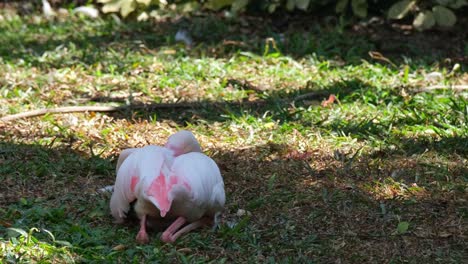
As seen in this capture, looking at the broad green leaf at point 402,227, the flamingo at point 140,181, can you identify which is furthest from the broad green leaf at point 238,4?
the broad green leaf at point 402,227

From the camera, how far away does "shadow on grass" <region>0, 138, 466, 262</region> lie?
3.47m

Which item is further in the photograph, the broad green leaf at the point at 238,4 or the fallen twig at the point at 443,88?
the broad green leaf at the point at 238,4

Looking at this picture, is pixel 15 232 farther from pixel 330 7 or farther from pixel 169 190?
pixel 330 7

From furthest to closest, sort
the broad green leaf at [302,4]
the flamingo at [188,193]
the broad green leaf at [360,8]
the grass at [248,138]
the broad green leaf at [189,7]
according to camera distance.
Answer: the broad green leaf at [189,7] < the broad green leaf at [360,8] < the broad green leaf at [302,4] < the grass at [248,138] < the flamingo at [188,193]

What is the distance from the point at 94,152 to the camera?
4609 mm

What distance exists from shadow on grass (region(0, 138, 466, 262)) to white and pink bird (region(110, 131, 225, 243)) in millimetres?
72

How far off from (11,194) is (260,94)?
2085mm

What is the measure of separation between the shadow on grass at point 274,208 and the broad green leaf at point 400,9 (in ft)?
7.70

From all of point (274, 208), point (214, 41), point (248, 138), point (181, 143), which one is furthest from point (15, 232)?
point (214, 41)

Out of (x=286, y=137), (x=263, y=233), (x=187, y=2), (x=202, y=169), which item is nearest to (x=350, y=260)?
(x=263, y=233)

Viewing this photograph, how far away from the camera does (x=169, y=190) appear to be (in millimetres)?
3375


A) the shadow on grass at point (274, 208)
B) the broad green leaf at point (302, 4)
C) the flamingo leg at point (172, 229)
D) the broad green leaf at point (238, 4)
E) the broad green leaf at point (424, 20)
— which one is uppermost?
the flamingo leg at point (172, 229)

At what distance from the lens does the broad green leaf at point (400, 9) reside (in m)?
6.64

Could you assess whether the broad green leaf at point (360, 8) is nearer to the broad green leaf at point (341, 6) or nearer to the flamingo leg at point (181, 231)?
the broad green leaf at point (341, 6)
